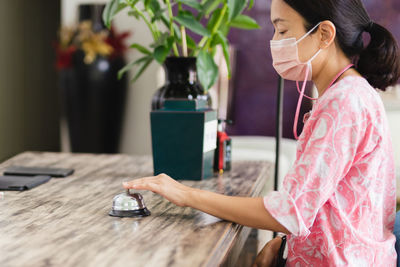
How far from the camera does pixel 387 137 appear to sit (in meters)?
1.03

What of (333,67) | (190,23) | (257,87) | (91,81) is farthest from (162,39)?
(257,87)

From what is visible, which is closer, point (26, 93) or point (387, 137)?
point (387, 137)

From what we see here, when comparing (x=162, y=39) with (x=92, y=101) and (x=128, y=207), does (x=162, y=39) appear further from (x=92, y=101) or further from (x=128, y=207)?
(x=92, y=101)

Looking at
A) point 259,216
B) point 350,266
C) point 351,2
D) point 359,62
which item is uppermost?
point 351,2

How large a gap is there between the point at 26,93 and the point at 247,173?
3598mm

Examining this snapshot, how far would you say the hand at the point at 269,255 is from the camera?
1.23 meters

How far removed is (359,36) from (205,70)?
59cm

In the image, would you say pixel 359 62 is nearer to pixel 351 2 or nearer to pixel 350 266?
pixel 351 2

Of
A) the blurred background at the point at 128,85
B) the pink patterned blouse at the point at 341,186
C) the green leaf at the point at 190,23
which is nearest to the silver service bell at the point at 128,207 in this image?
the pink patterned blouse at the point at 341,186

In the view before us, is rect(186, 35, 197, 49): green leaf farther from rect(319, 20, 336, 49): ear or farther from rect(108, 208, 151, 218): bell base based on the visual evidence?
rect(108, 208, 151, 218): bell base

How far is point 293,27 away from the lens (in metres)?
1.09

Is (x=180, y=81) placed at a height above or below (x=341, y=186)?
above

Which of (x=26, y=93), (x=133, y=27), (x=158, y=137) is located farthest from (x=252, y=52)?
(x=158, y=137)

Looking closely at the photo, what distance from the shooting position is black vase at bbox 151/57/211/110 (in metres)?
1.63
